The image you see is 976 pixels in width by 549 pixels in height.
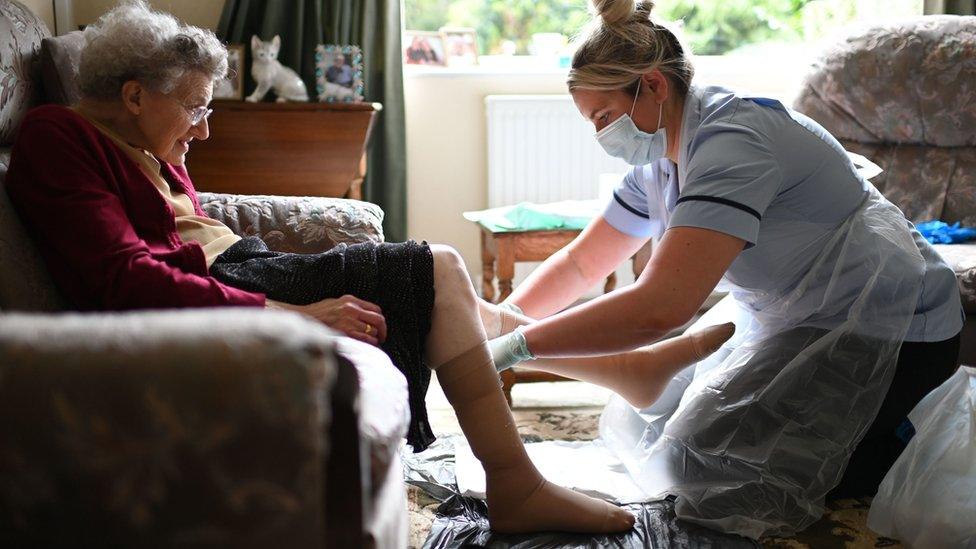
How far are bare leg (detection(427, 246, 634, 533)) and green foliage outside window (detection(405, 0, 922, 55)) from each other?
8.73 ft

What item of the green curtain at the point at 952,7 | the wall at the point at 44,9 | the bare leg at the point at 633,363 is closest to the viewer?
the bare leg at the point at 633,363

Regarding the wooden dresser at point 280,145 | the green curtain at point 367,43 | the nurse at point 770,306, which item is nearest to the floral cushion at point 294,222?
the nurse at point 770,306

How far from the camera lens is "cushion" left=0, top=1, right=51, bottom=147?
1.67m

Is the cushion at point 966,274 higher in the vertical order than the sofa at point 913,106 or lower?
lower

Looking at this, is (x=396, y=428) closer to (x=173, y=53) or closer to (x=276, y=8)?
(x=173, y=53)

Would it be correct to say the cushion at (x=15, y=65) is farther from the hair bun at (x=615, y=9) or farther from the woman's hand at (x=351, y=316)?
the hair bun at (x=615, y=9)

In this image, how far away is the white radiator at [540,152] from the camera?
3.78m

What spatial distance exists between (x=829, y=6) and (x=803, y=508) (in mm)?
2947

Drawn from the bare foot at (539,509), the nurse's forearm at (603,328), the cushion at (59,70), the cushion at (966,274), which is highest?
the cushion at (59,70)

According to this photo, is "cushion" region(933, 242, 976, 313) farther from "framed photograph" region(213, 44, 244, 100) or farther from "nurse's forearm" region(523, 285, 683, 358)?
"framed photograph" region(213, 44, 244, 100)

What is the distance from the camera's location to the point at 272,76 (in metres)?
3.32

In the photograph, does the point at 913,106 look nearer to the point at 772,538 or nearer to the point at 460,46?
the point at 772,538

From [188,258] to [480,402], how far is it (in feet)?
1.67

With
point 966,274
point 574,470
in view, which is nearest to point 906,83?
point 966,274
